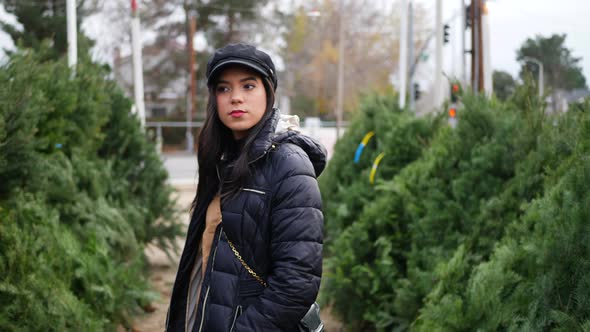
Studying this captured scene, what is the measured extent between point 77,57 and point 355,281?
4633 mm

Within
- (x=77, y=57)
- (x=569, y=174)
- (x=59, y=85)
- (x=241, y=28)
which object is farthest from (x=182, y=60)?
(x=569, y=174)

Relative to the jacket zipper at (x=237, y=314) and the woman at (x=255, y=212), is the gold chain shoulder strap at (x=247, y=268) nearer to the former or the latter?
the woman at (x=255, y=212)

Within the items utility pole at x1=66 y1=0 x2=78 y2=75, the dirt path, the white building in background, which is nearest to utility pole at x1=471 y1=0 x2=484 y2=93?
the dirt path

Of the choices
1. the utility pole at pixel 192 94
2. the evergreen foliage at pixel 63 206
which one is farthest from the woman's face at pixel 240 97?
the utility pole at pixel 192 94

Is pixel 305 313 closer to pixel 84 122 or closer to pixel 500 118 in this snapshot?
pixel 500 118

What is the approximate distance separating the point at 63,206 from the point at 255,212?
10.5 feet

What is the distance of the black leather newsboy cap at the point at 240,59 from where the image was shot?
2355mm

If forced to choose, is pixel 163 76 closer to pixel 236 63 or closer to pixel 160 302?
pixel 160 302

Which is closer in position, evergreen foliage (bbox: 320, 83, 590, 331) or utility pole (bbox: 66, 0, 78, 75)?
evergreen foliage (bbox: 320, 83, 590, 331)

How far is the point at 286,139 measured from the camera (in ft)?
7.98

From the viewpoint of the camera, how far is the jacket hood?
7.76 ft

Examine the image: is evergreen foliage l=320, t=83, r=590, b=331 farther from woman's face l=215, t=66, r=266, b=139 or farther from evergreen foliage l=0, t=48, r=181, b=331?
evergreen foliage l=0, t=48, r=181, b=331

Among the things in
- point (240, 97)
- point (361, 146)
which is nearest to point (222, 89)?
point (240, 97)

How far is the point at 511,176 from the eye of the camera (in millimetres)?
4332
